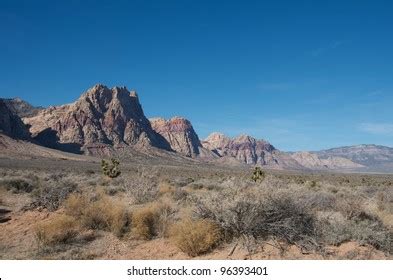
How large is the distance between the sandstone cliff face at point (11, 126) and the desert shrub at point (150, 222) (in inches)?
4905

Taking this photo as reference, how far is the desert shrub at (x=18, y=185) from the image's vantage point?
25.1 meters

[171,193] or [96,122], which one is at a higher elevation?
[96,122]

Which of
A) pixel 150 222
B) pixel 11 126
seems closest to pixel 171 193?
pixel 150 222

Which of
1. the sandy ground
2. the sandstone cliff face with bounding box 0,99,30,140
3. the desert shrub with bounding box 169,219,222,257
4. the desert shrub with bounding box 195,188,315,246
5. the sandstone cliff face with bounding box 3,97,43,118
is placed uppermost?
the sandstone cliff face with bounding box 3,97,43,118

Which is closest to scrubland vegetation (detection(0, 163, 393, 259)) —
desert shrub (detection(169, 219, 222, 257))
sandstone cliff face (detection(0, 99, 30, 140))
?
desert shrub (detection(169, 219, 222, 257))

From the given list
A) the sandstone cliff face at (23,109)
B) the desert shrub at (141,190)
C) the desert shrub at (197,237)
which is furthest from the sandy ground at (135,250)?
the sandstone cliff face at (23,109)

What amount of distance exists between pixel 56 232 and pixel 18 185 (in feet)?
49.3

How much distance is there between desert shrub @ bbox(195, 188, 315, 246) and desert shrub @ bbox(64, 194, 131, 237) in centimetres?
277

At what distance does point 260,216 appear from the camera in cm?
1155

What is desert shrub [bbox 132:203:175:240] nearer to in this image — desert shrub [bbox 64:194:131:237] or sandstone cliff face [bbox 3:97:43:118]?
desert shrub [bbox 64:194:131:237]

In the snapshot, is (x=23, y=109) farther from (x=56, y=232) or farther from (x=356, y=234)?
(x=356, y=234)

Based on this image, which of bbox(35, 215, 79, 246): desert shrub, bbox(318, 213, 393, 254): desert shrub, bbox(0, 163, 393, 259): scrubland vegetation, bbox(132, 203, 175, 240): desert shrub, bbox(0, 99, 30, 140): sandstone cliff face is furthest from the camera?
bbox(0, 99, 30, 140): sandstone cliff face

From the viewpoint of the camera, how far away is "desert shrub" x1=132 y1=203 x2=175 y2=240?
42.4ft

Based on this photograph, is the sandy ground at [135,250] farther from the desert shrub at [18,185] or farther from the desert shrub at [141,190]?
the desert shrub at [18,185]
